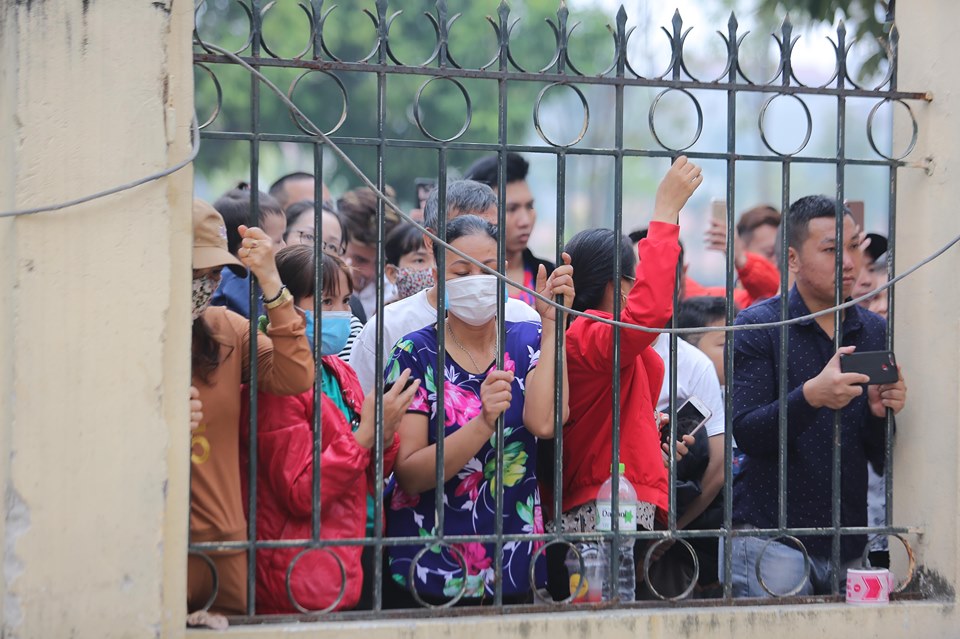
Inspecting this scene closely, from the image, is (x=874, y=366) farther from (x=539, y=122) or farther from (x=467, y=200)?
(x=467, y=200)

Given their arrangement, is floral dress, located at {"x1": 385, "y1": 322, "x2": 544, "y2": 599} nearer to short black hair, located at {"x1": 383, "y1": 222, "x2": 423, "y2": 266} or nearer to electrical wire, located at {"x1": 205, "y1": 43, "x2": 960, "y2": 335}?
electrical wire, located at {"x1": 205, "y1": 43, "x2": 960, "y2": 335}

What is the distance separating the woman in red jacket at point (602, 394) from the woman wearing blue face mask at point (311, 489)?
66 centimetres

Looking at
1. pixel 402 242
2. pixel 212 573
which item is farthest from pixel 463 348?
pixel 402 242

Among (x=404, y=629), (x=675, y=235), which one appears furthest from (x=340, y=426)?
(x=675, y=235)

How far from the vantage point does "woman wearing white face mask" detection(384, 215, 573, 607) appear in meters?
3.72

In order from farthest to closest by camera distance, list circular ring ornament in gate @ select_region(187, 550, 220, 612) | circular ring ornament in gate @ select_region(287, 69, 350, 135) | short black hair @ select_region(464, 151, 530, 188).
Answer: short black hair @ select_region(464, 151, 530, 188)
circular ring ornament in gate @ select_region(187, 550, 220, 612)
circular ring ornament in gate @ select_region(287, 69, 350, 135)

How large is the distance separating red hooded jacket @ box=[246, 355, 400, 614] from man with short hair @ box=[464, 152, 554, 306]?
2097mm

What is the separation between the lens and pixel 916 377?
161 inches

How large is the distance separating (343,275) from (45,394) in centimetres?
154

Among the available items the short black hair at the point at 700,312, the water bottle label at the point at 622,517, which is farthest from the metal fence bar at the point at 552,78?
the short black hair at the point at 700,312

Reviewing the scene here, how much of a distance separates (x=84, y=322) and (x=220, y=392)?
559 millimetres

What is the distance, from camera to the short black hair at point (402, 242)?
6.09 metres

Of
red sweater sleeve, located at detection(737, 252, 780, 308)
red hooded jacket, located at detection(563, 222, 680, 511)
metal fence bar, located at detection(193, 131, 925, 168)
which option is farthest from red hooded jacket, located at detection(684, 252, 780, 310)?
red hooded jacket, located at detection(563, 222, 680, 511)

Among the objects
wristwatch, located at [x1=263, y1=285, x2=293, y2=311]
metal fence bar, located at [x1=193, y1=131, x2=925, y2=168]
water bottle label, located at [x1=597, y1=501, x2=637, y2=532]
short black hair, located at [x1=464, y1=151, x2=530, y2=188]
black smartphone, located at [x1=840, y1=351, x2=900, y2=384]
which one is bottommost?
water bottle label, located at [x1=597, y1=501, x2=637, y2=532]
